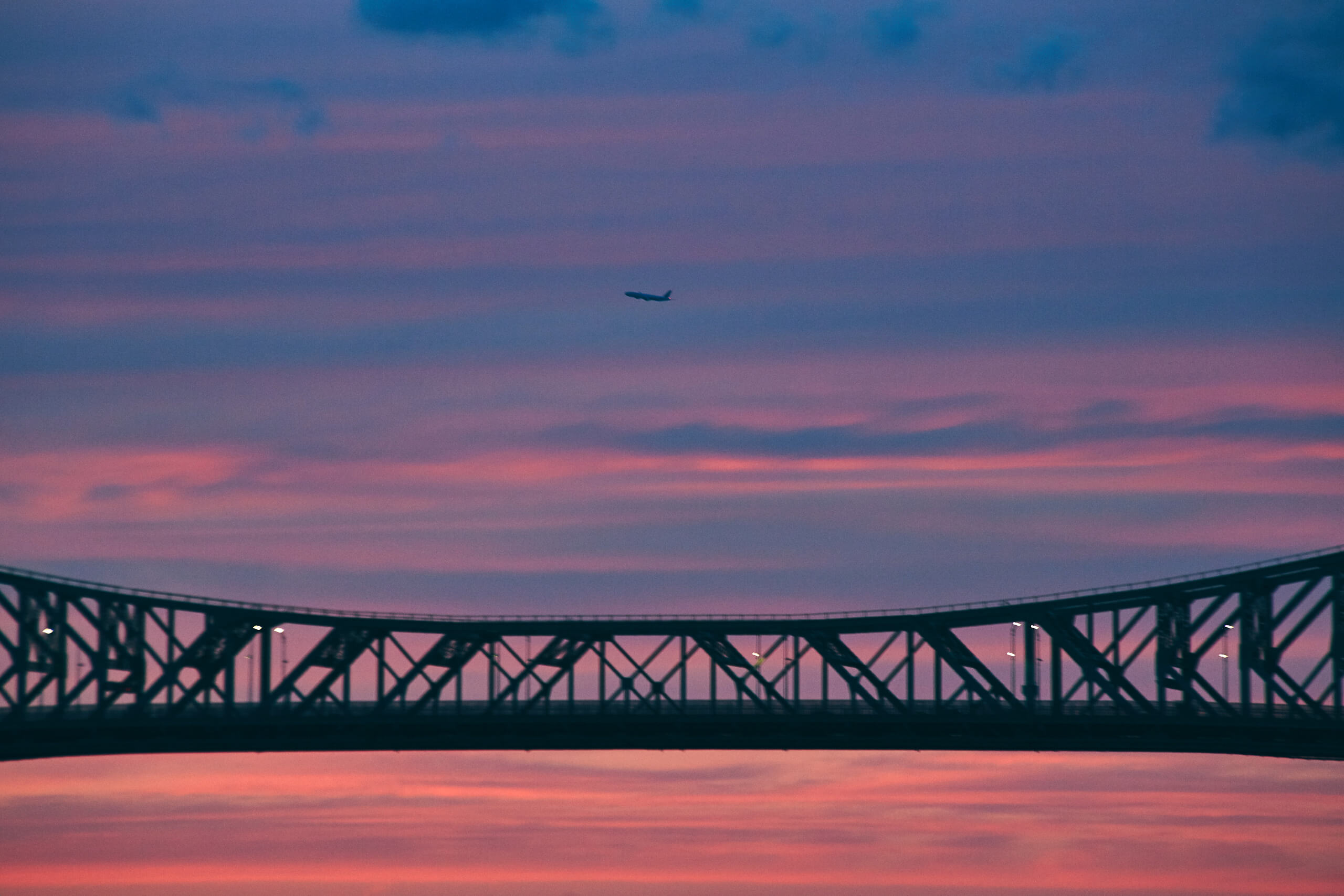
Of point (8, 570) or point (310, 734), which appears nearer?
point (8, 570)

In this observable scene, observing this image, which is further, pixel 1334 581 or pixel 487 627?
pixel 487 627

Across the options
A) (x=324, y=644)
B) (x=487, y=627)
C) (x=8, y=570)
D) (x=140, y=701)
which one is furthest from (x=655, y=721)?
(x=8, y=570)

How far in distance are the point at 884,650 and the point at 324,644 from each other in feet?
144

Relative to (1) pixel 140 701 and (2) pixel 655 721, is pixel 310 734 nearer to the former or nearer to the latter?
(1) pixel 140 701

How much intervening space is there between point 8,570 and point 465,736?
39033 mm

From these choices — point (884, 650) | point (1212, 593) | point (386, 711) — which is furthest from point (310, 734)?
point (1212, 593)

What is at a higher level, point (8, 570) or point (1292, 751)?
point (8, 570)

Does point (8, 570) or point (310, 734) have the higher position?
point (8, 570)

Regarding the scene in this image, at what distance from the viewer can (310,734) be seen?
593ft

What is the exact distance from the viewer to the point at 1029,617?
17625 cm

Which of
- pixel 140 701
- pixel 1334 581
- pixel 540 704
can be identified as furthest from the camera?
pixel 540 704

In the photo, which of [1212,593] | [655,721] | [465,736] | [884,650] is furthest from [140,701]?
[1212,593]

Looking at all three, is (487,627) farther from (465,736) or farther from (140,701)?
(140,701)

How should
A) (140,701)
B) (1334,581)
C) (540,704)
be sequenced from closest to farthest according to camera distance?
(1334,581), (140,701), (540,704)
